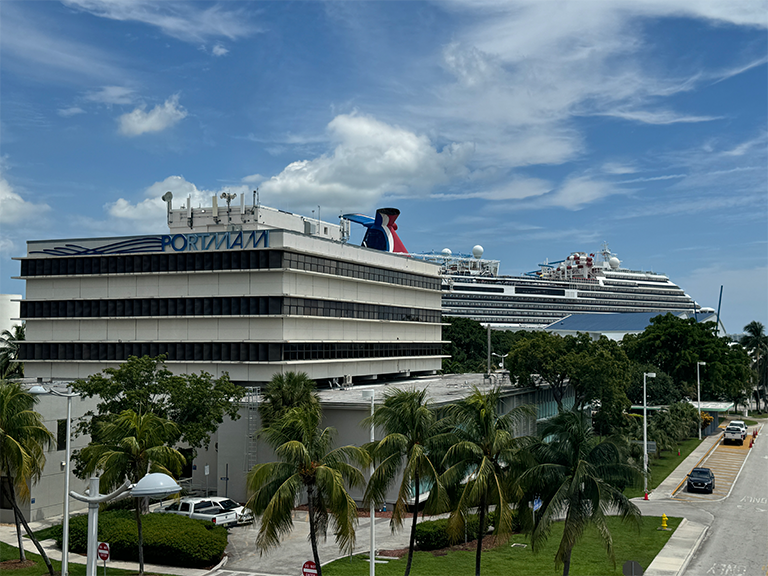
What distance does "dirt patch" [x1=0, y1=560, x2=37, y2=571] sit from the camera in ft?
101

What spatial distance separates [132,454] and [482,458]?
14271mm

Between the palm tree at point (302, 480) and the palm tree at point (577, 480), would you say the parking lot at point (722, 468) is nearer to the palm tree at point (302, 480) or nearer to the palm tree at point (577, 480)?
the palm tree at point (577, 480)

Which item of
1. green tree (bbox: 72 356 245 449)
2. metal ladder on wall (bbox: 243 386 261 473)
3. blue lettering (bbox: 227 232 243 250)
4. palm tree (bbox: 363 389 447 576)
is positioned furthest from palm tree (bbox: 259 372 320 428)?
palm tree (bbox: 363 389 447 576)

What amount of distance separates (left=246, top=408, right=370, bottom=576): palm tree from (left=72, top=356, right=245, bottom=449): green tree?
50.8ft

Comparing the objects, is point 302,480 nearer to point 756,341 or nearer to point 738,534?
point 738,534

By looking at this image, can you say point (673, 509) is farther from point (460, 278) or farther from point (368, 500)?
point (460, 278)

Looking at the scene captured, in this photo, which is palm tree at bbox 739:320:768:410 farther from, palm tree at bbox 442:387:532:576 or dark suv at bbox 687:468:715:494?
palm tree at bbox 442:387:532:576

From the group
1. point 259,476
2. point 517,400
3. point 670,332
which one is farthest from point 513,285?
point 259,476

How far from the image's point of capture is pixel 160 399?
39875 millimetres

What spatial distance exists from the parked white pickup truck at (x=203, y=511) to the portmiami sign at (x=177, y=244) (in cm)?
2135

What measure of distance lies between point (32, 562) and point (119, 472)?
21.2 feet

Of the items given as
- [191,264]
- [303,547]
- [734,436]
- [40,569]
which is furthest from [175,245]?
[734,436]

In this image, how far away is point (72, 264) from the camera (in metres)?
60.9

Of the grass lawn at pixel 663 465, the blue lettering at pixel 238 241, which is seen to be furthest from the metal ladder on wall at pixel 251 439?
the grass lawn at pixel 663 465
